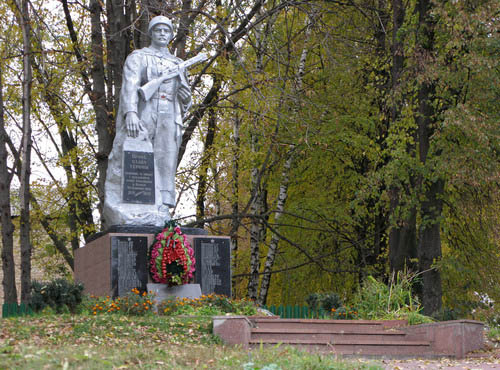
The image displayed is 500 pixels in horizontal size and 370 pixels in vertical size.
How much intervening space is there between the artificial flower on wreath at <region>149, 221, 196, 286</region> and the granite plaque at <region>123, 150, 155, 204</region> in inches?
38.2

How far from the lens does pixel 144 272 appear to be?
12625 mm

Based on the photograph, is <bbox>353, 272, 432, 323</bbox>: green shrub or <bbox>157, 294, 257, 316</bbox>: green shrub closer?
<bbox>157, 294, 257, 316</bbox>: green shrub

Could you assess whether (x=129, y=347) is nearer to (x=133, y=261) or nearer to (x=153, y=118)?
(x=133, y=261)

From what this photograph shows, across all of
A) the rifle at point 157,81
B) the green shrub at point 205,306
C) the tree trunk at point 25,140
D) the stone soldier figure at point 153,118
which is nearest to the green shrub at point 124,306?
the green shrub at point 205,306

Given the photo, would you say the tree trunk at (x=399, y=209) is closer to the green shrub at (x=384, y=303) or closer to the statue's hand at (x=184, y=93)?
the green shrub at (x=384, y=303)

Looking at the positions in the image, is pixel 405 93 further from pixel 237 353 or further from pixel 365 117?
pixel 237 353

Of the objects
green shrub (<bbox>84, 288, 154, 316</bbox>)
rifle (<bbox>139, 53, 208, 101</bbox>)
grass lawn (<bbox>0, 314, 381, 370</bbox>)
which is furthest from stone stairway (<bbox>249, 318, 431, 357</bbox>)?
rifle (<bbox>139, 53, 208, 101</bbox>)

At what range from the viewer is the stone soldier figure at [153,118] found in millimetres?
13430

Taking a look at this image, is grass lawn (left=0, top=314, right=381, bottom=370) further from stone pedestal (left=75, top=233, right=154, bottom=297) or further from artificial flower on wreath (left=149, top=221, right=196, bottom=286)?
stone pedestal (left=75, top=233, right=154, bottom=297)

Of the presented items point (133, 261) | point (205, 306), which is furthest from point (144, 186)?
point (205, 306)

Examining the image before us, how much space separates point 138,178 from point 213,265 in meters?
2.11

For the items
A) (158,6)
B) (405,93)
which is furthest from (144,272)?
(405,93)

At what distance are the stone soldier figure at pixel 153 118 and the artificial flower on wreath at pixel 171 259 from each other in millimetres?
770

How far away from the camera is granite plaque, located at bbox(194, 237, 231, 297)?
13227mm
